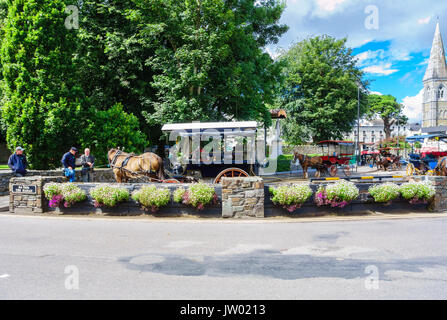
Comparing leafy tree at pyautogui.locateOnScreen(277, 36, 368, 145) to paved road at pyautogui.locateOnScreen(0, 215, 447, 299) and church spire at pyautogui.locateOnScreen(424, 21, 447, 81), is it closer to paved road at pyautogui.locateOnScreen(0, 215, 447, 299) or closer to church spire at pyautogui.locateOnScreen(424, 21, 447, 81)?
paved road at pyautogui.locateOnScreen(0, 215, 447, 299)

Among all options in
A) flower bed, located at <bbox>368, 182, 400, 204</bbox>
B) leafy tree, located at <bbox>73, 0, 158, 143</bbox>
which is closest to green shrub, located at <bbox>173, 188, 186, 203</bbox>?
flower bed, located at <bbox>368, 182, 400, 204</bbox>

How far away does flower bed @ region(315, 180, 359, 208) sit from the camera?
9.70 m

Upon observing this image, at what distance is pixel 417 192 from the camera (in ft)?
33.2

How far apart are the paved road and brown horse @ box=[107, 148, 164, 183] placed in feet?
11.9

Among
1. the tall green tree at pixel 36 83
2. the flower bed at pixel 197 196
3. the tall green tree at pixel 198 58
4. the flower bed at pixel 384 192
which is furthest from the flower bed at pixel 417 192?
the tall green tree at pixel 36 83

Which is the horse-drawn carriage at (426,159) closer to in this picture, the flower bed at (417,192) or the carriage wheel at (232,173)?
the flower bed at (417,192)

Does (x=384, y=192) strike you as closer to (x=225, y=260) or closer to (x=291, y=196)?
(x=291, y=196)

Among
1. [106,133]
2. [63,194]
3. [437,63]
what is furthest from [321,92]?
[437,63]

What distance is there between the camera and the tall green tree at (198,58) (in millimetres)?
19484

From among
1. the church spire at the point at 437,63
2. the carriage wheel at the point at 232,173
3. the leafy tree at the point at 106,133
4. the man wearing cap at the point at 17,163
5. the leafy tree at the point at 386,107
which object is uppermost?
the church spire at the point at 437,63

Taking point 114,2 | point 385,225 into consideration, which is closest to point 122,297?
point 385,225

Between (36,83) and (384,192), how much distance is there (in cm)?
1804

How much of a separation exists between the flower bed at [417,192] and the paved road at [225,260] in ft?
4.00

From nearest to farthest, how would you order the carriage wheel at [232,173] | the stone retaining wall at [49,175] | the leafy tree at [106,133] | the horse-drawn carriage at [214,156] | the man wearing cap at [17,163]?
the carriage wheel at [232,173] → the horse-drawn carriage at [214,156] → the man wearing cap at [17,163] → the stone retaining wall at [49,175] → the leafy tree at [106,133]
